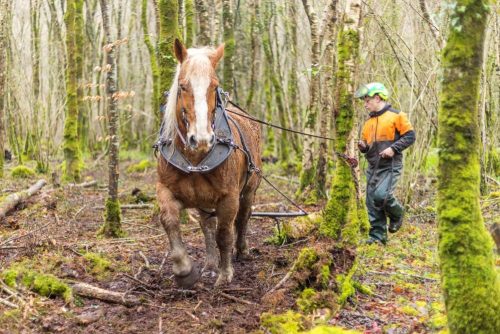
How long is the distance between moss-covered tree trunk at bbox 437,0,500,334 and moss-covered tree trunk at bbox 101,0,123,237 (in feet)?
18.6

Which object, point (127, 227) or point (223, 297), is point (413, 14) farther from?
point (223, 297)

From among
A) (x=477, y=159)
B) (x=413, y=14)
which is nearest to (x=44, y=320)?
(x=477, y=159)

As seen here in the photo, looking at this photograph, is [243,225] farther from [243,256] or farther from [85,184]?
[85,184]

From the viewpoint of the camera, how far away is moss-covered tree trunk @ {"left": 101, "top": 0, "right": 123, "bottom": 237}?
27.7 feet

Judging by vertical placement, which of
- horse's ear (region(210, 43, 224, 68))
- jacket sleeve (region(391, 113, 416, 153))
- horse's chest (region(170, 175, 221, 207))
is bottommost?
horse's chest (region(170, 175, 221, 207))

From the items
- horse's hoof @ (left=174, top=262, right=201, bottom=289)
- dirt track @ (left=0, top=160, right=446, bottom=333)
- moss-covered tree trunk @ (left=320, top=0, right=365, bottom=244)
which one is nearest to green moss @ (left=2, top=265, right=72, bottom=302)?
dirt track @ (left=0, top=160, right=446, bottom=333)

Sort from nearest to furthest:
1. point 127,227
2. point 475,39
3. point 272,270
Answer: point 475,39 → point 272,270 → point 127,227

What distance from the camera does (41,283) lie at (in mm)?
5578

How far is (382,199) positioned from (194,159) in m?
3.49

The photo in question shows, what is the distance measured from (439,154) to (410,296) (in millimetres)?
2480

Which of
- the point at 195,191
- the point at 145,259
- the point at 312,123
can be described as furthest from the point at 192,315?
the point at 312,123

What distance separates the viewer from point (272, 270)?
6844 mm

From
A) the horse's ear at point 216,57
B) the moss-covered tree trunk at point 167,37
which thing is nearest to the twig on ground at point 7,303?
the horse's ear at point 216,57

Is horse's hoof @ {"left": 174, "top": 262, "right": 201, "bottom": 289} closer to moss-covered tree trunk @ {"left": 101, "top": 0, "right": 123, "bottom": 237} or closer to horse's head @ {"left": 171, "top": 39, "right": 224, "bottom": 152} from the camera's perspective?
horse's head @ {"left": 171, "top": 39, "right": 224, "bottom": 152}
